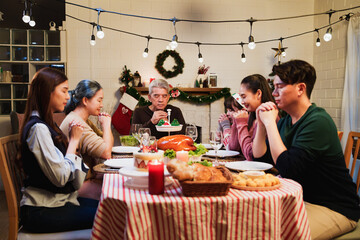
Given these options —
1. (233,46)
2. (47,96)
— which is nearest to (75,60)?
(233,46)

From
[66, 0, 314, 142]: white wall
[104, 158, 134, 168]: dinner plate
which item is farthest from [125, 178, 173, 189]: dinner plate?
[66, 0, 314, 142]: white wall

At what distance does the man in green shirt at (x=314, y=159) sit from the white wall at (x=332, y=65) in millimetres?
4020

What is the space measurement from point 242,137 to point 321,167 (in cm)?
80

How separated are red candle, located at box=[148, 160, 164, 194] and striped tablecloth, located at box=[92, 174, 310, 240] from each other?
0.08ft

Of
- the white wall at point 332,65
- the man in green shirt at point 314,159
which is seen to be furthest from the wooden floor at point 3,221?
the white wall at point 332,65

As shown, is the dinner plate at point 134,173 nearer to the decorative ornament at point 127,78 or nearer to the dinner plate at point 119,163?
the dinner plate at point 119,163

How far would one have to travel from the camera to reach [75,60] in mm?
5965

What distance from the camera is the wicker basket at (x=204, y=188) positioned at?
4.16 feet

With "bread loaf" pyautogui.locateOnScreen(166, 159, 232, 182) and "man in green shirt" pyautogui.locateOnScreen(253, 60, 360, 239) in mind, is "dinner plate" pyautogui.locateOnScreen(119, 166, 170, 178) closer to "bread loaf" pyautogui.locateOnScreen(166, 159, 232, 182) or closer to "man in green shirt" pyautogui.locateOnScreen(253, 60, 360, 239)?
"bread loaf" pyautogui.locateOnScreen(166, 159, 232, 182)

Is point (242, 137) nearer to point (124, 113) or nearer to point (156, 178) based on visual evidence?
point (156, 178)

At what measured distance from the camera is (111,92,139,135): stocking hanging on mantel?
5867mm

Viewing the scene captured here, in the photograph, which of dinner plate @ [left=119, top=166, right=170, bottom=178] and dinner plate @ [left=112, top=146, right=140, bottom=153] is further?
dinner plate @ [left=112, top=146, right=140, bottom=153]

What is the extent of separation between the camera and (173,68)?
6199 mm

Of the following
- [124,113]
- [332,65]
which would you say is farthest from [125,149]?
[332,65]
